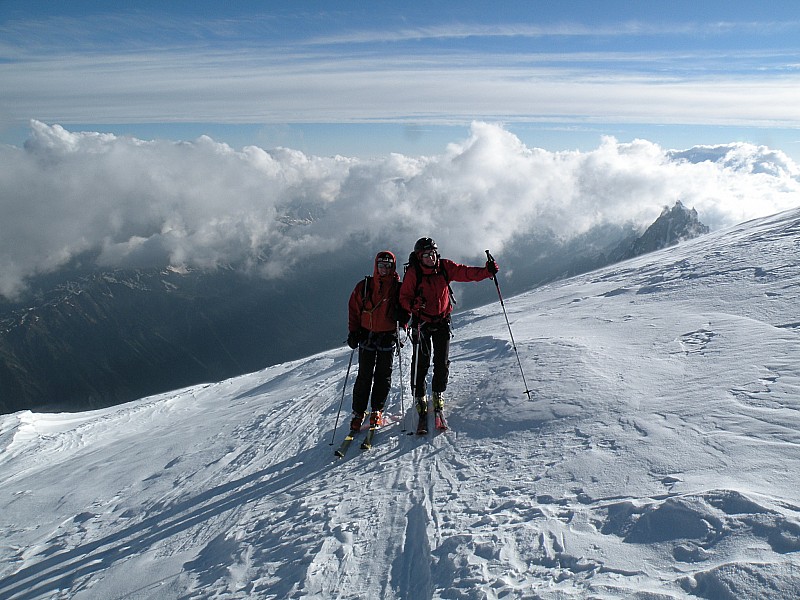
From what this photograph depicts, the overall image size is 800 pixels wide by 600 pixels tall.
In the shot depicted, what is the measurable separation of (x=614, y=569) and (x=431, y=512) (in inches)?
86.4

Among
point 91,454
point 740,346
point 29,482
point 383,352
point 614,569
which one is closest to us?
point 614,569

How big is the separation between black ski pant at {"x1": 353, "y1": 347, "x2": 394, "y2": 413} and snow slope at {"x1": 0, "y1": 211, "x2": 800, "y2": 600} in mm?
669

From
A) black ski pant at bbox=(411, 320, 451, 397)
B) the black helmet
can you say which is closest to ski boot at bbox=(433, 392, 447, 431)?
black ski pant at bbox=(411, 320, 451, 397)

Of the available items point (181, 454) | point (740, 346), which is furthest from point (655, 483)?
point (181, 454)

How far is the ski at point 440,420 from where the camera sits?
320 inches

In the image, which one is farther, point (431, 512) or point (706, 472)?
point (431, 512)

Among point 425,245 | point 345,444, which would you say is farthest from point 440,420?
point 425,245

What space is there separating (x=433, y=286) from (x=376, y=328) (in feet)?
4.21

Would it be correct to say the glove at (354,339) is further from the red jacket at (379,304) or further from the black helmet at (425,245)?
the black helmet at (425,245)

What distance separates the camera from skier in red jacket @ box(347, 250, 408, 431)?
852 cm

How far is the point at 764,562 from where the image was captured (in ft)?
11.5

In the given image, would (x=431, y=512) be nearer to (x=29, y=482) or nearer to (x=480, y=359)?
(x=480, y=359)

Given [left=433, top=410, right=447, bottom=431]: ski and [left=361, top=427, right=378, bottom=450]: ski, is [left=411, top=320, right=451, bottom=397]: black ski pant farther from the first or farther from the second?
[left=361, top=427, right=378, bottom=450]: ski

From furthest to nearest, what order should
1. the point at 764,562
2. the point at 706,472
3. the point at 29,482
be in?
the point at 29,482 < the point at 706,472 < the point at 764,562
